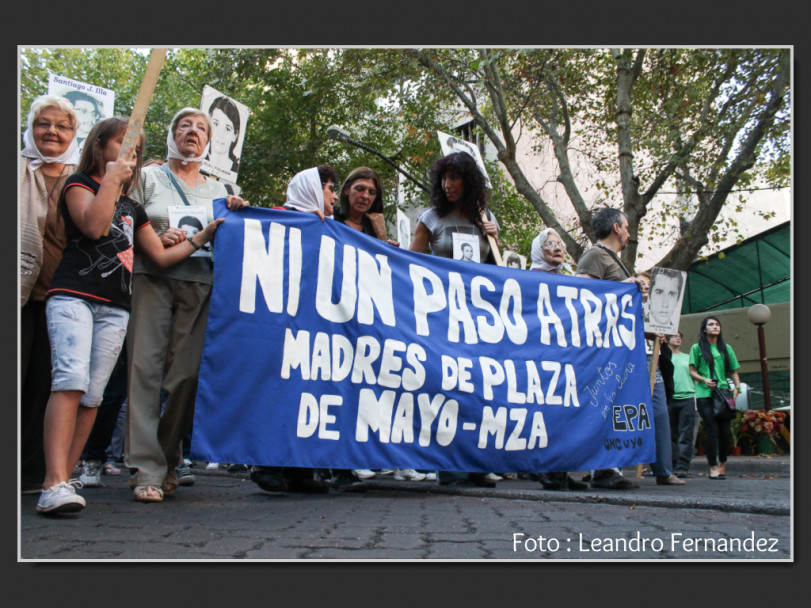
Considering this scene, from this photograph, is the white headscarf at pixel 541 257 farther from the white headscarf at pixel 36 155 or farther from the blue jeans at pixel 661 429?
the white headscarf at pixel 36 155

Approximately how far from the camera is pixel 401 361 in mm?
4531

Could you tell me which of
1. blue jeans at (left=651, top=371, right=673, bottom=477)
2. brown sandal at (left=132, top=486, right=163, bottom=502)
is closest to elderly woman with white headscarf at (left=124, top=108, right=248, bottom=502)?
brown sandal at (left=132, top=486, right=163, bottom=502)

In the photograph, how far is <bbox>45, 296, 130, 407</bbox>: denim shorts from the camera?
339cm

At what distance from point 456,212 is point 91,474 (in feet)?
9.78

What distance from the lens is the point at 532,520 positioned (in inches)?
139

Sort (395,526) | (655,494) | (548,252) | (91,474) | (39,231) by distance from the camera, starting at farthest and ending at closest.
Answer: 1. (548,252)
2. (655,494)
3. (91,474)
4. (39,231)
5. (395,526)

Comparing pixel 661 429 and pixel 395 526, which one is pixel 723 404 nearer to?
pixel 661 429

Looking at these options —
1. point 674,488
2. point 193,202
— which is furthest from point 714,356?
point 193,202

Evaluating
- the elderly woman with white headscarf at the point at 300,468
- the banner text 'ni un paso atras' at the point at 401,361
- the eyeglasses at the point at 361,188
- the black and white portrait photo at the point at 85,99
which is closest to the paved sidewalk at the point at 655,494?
the banner text 'ni un paso atras' at the point at 401,361

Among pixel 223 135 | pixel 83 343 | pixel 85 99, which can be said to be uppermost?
pixel 85 99

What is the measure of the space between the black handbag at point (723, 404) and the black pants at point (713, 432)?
7cm

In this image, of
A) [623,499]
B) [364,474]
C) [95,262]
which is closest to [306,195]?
[95,262]

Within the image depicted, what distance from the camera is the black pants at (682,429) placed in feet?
26.2

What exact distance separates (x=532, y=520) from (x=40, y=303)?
8.70ft
